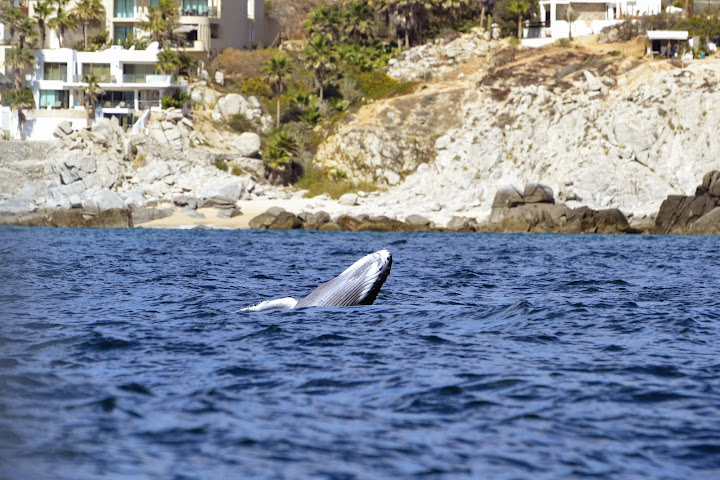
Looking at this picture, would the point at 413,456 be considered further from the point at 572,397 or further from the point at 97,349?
the point at 97,349

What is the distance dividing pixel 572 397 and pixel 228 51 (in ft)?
289

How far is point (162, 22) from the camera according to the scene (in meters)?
87.4

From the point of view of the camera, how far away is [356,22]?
9744 cm

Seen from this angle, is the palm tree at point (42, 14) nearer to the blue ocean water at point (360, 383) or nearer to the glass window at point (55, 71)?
the glass window at point (55, 71)

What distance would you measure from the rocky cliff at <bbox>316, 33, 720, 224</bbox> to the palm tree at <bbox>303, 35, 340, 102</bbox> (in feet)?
19.1

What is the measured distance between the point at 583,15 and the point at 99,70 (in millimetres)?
48284

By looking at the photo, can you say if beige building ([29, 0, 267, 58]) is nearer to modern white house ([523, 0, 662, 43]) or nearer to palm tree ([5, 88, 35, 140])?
palm tree ([5, 88, 35, 140])

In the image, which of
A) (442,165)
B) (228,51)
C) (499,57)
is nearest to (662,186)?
(442,165)

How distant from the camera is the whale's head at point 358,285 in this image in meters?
17.3

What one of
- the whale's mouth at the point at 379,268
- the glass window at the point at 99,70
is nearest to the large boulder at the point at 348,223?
the glass window at the point at 99,70

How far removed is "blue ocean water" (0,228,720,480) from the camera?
9.48m

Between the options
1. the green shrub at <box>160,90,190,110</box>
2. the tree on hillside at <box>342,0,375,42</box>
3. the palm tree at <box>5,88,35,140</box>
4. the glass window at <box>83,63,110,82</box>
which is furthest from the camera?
the tree on hillside at <box>342,0,375,42</box>

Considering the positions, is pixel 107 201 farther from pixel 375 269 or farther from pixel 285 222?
pixel 375 269

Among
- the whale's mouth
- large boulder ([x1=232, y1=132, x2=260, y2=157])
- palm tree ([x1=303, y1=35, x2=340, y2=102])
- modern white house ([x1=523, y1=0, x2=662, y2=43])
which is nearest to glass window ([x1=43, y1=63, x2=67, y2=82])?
large boulder ([x1=232, y1=132, x2=260, y2=157])
